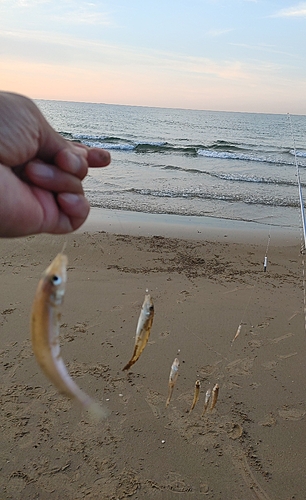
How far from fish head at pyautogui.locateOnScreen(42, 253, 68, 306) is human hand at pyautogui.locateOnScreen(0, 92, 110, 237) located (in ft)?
1.45

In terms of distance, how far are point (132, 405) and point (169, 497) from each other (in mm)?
1147

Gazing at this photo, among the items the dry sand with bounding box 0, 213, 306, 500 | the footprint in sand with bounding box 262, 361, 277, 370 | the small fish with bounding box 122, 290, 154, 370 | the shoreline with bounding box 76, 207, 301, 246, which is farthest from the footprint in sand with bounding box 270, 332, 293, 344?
the shoreline with bounding box 76, 207, 301, 246

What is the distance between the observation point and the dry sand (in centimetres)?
387

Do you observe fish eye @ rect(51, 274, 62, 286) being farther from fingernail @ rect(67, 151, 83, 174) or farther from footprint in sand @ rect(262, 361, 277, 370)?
footprint in sand @ rect(262, 361, 277, 370)

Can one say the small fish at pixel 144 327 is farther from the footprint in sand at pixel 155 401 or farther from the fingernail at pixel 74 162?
the footprint in sand at pixel 155 401

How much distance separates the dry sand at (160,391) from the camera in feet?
12.7

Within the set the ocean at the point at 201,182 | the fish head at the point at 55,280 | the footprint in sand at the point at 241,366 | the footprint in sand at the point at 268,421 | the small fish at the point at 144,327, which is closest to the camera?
the fish head at the point at 55,280

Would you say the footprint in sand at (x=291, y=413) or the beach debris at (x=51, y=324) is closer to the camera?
the beach debris at (x=51, y=324)

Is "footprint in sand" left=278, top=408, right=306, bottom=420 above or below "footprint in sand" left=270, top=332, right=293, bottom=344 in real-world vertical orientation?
below

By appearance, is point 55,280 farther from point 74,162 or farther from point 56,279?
point 74,162

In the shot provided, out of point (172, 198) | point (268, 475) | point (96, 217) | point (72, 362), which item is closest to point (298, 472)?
point (268, 475)

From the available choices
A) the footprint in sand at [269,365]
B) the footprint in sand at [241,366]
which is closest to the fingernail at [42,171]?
the footprint in sand at [241,366]

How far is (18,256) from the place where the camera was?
339 inches

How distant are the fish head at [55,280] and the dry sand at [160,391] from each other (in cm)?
312
